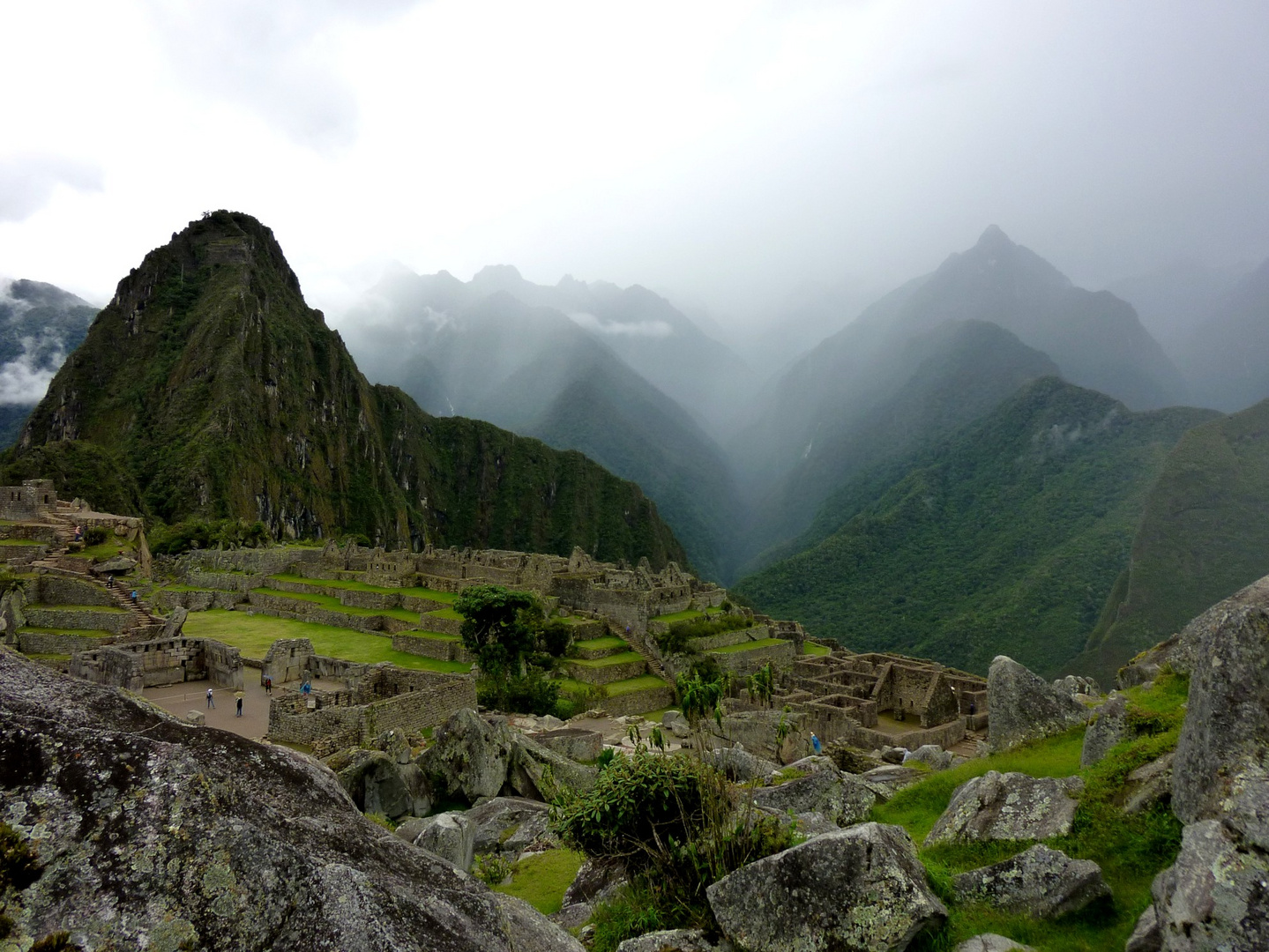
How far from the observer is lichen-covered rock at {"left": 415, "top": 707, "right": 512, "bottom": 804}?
1486cm

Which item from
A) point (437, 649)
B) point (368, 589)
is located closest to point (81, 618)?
point (437, 649)

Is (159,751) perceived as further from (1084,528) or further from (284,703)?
(1084,528)

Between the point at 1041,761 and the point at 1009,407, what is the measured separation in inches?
5990

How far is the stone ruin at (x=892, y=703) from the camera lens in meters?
25.6

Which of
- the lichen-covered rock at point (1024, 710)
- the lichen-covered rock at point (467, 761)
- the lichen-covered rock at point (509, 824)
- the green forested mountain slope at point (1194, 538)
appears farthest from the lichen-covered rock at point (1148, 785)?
the green forested mountain slope at point (1194, 538)

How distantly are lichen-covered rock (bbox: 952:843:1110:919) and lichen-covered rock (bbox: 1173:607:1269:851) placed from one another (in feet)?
2.87

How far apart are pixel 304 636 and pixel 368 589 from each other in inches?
441

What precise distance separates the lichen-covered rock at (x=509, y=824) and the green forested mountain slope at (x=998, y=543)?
63813 mm

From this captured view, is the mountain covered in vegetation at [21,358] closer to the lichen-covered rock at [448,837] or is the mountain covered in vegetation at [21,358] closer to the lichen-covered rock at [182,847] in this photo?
the lichen-covered rock at [448,837]

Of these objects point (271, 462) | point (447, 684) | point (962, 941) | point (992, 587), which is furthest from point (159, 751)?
point (271, 462)

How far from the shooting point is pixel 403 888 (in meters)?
3.87

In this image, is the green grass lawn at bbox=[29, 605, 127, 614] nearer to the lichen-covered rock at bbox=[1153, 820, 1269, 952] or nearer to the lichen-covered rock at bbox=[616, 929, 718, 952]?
the lichen-covered rock at bbox=[616, 929, 718, 952]

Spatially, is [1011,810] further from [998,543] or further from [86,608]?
[998,543]

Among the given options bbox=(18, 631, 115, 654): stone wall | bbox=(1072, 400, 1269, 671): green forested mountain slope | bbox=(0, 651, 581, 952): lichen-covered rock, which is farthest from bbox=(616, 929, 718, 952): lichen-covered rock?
bbox=(1072, 400, 1269, 671): green forested mountain slope
